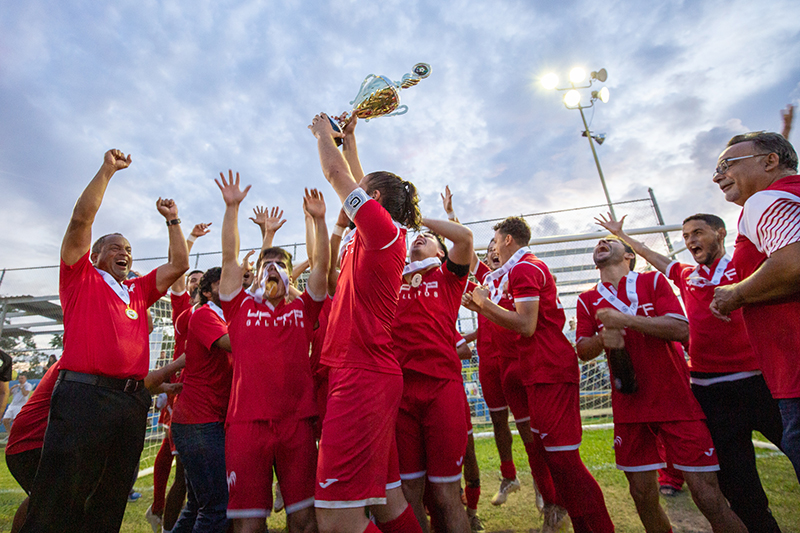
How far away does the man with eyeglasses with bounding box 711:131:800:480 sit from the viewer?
6.58ft

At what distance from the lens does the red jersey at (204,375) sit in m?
3.62

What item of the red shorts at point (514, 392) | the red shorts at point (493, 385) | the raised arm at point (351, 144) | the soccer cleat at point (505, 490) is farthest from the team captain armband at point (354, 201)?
the soccer cleat at point (505, 490)

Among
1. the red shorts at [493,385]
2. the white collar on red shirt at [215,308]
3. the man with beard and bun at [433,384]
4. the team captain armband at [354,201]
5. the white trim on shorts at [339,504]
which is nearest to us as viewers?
the white trim on shorts at [339,504]

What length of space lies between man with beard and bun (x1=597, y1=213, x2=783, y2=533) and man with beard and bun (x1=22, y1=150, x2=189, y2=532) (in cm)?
461

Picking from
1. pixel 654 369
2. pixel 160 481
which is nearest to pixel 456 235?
pixel 654 369

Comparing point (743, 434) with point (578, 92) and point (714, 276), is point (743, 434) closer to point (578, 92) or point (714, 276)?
point (714, 276)

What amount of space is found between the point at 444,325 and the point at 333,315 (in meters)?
1.11

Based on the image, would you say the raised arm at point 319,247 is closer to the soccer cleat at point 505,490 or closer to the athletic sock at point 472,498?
the athletic sock at point 472,498

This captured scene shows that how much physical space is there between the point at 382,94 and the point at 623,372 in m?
3.12

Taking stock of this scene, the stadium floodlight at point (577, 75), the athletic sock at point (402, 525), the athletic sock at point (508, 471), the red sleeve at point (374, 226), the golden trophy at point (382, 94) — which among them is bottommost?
the athletic sock at point (508, 471)

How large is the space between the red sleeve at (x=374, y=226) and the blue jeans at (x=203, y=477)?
7.95 feet

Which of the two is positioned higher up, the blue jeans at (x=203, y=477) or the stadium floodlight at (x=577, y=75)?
the stadium floodlight at (x=577, y=75)

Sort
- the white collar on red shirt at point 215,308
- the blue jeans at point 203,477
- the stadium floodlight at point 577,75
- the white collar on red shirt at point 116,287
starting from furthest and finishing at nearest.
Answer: the stadium floodlight at point 577,75 < the white collar on red shirt at point 215,308 < the white collar on red shirt at point 116,287 < the blue jeans at point 203,477

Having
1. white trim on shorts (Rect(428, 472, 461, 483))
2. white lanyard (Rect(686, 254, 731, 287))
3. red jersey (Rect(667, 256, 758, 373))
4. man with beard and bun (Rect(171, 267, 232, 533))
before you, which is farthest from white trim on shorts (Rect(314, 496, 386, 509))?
white lanyard (Rect(686, 254, 731, 287))
